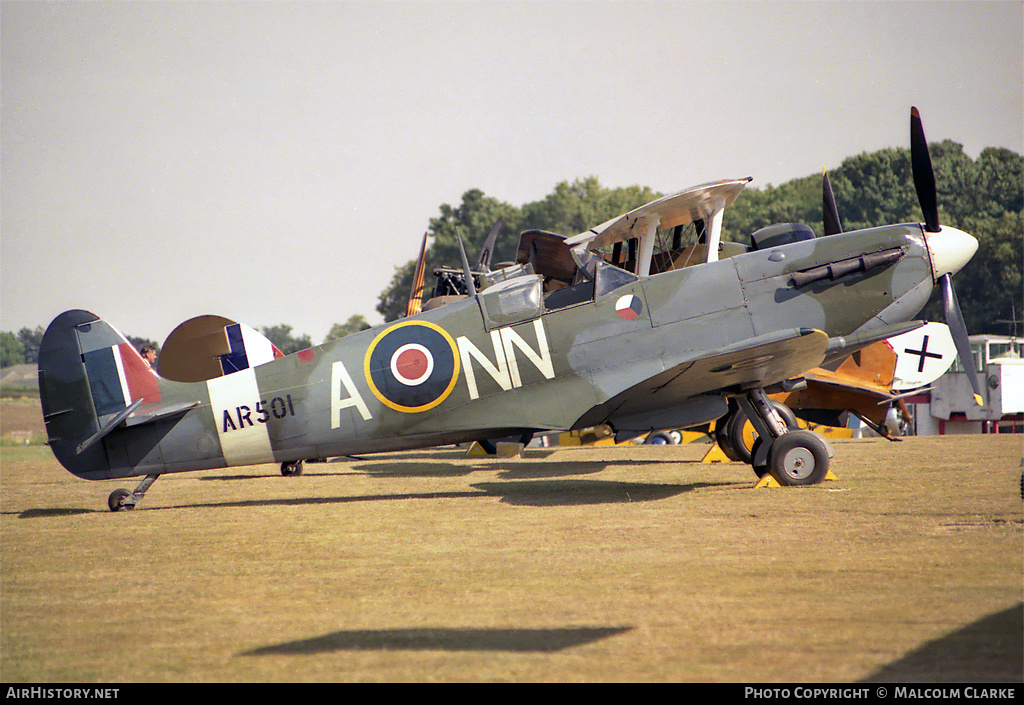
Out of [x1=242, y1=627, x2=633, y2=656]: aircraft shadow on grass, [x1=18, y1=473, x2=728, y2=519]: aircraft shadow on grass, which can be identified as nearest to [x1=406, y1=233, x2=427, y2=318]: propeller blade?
[x1=18, y1=473, x2=728, y2=519]: aircraft shadow on grass

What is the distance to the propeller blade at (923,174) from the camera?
8.80m

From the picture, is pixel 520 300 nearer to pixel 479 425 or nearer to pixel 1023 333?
pixel 479 425

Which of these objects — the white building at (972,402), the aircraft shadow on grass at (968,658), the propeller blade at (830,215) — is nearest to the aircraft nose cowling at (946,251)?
the propeller blade at (830,215)

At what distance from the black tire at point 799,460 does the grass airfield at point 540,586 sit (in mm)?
175

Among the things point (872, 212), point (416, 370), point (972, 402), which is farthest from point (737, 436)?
point (872, 212)

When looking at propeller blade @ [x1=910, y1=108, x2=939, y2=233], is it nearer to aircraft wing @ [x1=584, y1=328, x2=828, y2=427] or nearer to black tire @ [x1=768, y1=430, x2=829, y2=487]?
aircraft wing @ [x1=584, y1=328, x2=828, y2=427]

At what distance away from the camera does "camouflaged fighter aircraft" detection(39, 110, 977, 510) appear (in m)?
8.36

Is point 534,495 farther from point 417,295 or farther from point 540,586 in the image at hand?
point 417,295

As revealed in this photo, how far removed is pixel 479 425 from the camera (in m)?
8.51

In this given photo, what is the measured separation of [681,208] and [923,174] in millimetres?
3371

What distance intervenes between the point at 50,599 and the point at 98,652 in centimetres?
152

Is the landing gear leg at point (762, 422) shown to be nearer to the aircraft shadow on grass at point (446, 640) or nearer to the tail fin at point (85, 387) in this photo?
the aircraft shadow on grass at point (446, 640)

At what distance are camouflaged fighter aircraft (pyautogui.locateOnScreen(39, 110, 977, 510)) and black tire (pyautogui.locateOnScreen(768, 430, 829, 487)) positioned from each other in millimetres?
14

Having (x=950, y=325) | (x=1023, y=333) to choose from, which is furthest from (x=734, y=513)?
(x=1023, y=333)
